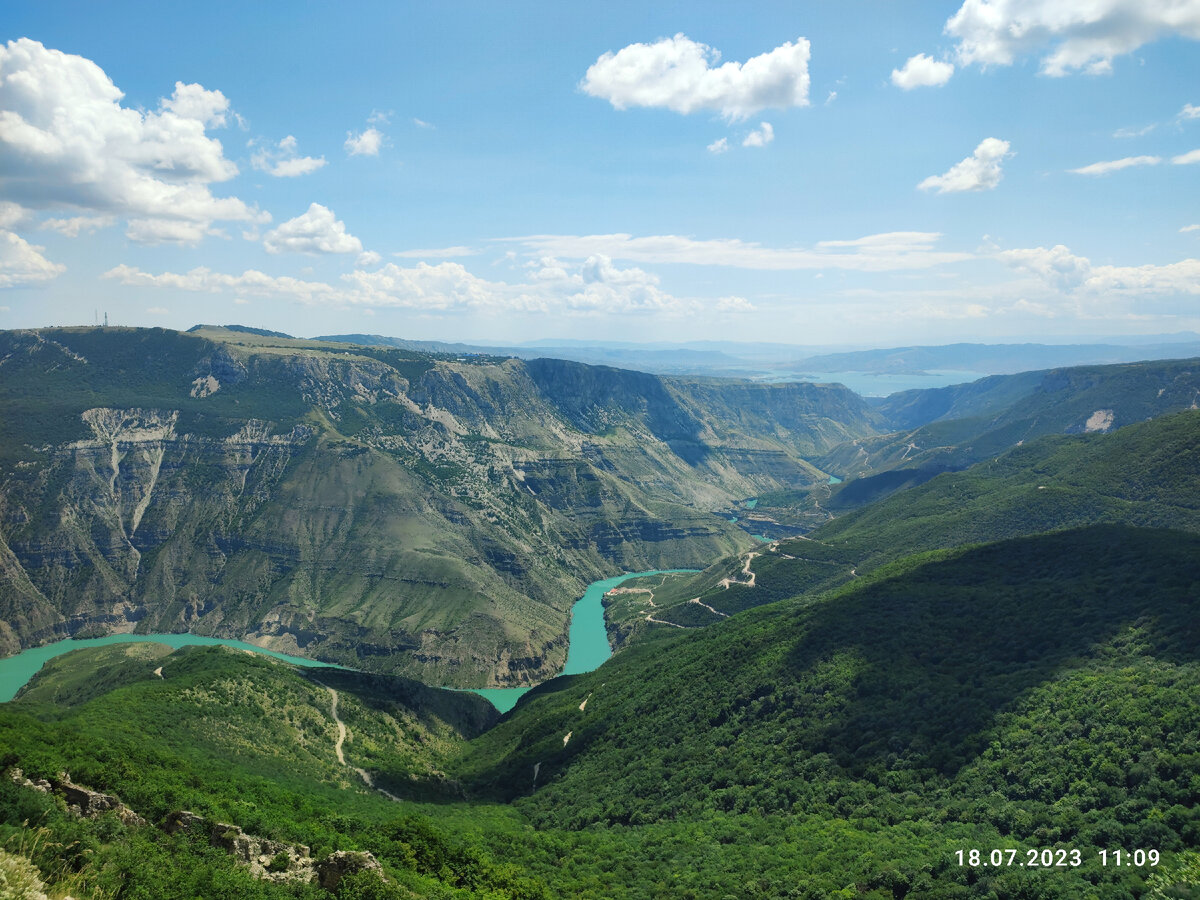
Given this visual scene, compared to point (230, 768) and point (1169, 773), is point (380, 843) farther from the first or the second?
point (1169, 773)

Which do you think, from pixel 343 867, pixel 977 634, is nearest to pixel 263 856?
pixel 343 867

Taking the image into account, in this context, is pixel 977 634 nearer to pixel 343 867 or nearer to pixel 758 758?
pixel 758 758

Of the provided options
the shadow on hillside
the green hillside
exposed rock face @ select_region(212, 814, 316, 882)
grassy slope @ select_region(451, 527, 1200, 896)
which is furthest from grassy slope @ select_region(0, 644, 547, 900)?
the shadow on hillside

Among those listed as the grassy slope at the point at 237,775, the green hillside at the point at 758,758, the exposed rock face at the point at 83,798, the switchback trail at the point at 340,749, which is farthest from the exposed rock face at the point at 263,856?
the switchback trail at the point at 340,749

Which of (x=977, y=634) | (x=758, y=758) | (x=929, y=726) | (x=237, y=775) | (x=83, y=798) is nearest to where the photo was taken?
(x=83, y=798)

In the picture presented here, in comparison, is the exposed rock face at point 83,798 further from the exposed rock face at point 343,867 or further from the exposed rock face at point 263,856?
the exposed rock face at point 343,867

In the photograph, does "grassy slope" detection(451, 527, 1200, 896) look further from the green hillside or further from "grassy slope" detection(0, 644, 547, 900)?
"grassy slope" detection(0, 644, 547, 900)
